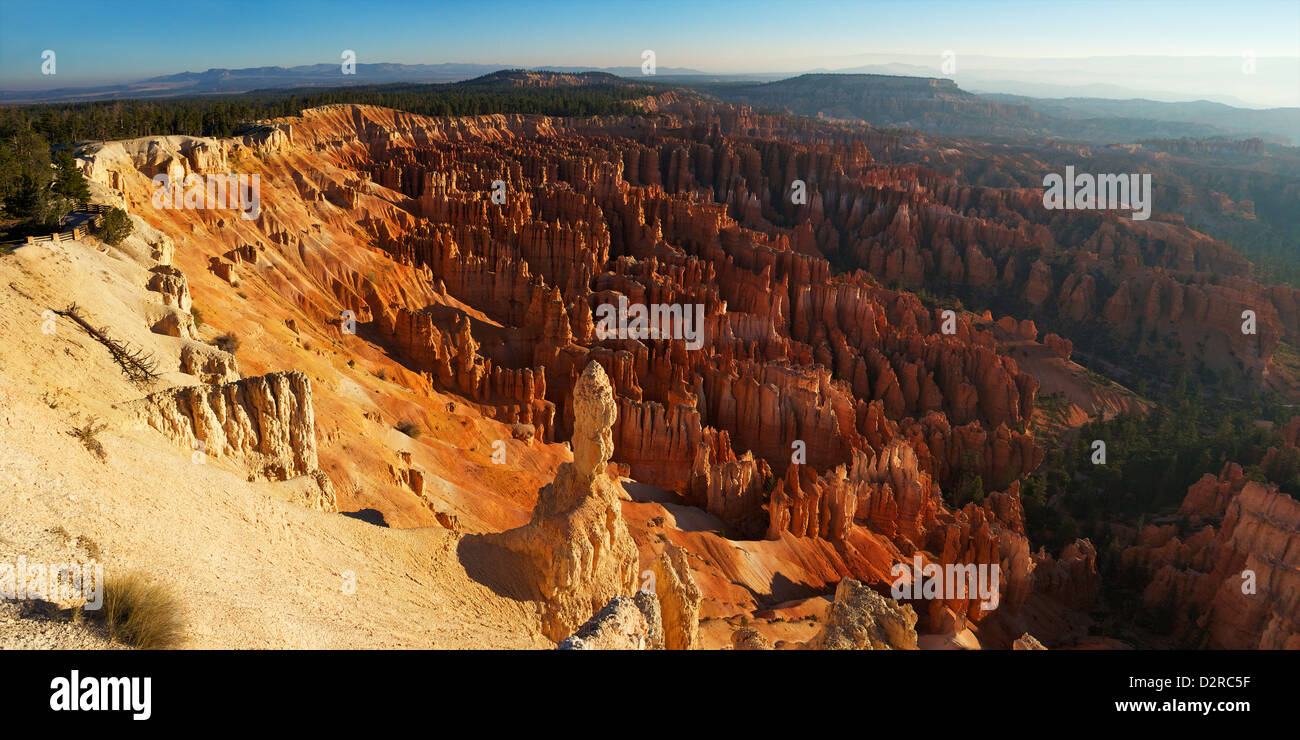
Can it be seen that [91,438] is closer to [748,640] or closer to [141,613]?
[141,613]

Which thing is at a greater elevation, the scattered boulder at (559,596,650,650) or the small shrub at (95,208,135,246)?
the small shrub at (95,208,135,246)

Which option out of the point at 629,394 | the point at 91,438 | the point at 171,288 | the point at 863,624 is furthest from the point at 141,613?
the point at 629,394

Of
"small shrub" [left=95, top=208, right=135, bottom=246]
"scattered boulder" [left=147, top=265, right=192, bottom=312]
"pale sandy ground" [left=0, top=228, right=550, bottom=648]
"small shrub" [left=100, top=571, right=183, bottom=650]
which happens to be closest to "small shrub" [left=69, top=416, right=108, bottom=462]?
"pale sandy ground" [left=0, top=228, right=550, bottom=648]

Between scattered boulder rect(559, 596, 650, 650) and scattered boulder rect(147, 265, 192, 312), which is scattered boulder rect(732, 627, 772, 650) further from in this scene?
scattered boulder rect(147, 265, 192, 312)

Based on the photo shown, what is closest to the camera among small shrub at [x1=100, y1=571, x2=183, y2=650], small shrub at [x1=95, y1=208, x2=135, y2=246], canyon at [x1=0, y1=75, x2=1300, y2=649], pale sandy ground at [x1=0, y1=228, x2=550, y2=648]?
small shrub at [x1=100, y1=571, x2=183, y2=650]

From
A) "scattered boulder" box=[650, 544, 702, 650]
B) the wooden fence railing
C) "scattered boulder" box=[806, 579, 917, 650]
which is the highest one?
the wooden fence railing

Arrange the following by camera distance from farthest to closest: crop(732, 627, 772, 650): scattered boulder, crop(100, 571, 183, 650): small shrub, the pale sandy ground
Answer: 1. crop(732, 627, 772, 650): scattered boulder
2. the pale sandy ground
3. crop(100, 571, 183, 650): small shrub
